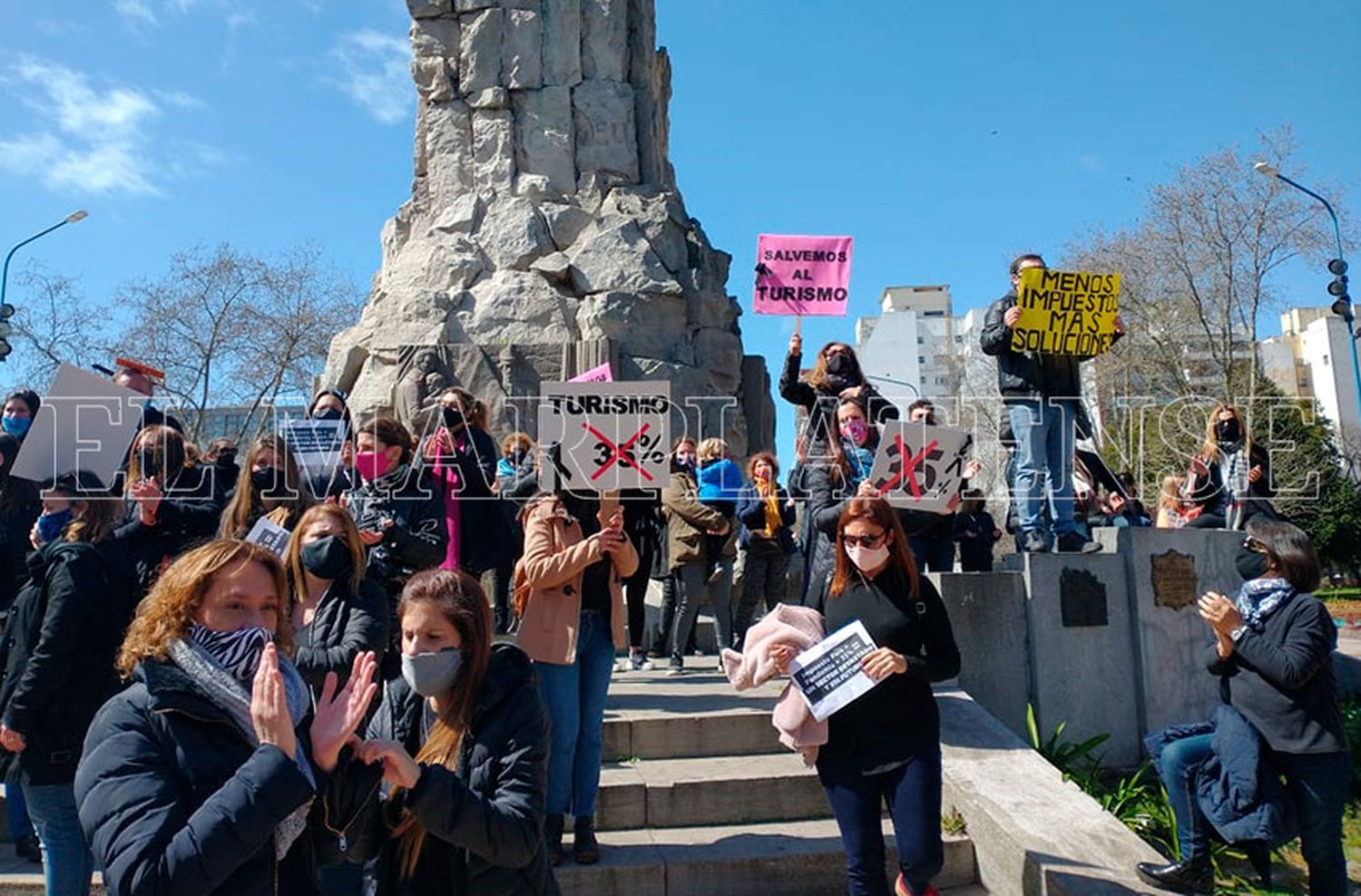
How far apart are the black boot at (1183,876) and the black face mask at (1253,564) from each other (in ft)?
4.40

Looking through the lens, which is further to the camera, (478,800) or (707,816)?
(707,816)

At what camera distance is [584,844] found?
4.76 meters

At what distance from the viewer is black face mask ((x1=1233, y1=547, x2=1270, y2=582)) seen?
15.1 feet

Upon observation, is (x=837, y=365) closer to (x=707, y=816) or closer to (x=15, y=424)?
(x=707, y=816)

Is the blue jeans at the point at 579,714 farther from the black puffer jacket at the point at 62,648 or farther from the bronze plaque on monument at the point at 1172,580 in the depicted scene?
the bronze plaque on monument at the point at 1172,580

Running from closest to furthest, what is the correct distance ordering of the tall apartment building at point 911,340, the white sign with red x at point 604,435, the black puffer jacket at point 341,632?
the black puffer jacket at point 341,632 → the white sign with red x at point 604,435 → the tall apartment building at point 911,340

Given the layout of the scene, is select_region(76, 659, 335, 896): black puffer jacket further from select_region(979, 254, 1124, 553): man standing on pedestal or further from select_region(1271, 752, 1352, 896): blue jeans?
select_region(979, 254, 1124, 553): man standing on pedestal

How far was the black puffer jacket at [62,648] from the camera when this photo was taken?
396cm

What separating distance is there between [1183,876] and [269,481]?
5048mm

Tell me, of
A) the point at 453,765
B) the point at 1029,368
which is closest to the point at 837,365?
the point at 1029,368

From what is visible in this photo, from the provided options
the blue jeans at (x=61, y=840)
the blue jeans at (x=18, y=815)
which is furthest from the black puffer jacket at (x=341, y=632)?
the blue jeans at (x=18, y=815)

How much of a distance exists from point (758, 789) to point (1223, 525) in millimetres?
5720

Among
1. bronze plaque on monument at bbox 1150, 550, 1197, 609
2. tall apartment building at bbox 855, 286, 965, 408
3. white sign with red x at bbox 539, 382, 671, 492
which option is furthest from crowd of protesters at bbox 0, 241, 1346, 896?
tall apartment building at bbox 855, 286, 965, 408

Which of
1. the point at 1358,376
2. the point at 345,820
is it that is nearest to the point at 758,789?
the point at 345,820
